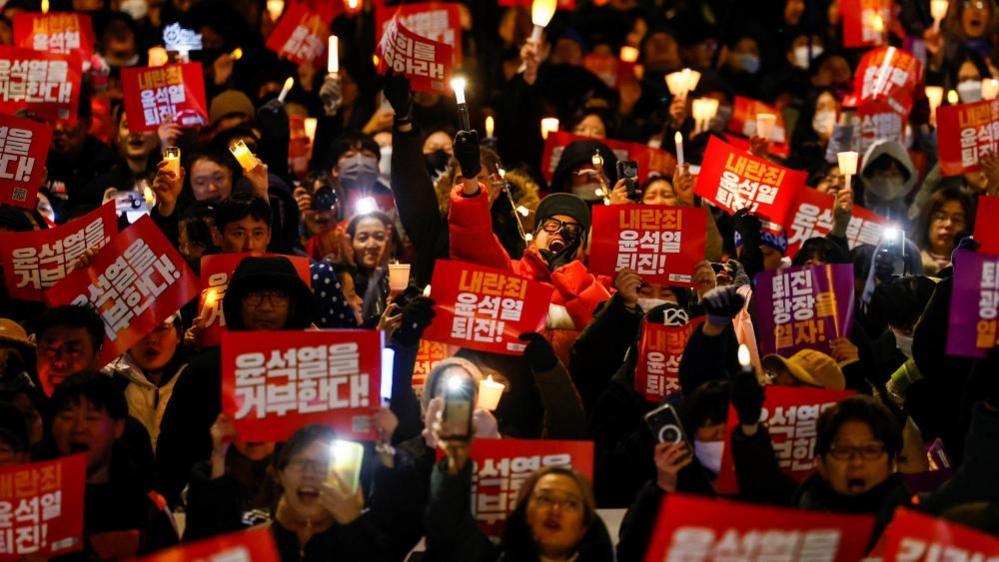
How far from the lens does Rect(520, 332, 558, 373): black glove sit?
7500 millimetres

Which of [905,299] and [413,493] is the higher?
[905,299]

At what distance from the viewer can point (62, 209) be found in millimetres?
10500

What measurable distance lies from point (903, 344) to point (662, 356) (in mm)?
1482

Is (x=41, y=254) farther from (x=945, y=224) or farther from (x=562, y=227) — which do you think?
(x=945, y=224)

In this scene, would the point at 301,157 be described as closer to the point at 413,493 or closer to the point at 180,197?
the point at 180,197

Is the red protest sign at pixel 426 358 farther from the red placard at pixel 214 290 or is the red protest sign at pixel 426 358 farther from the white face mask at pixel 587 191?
the white face mask at pixel 587 191

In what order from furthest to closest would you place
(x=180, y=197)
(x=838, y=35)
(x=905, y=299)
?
(x=838, y=35)
(x=180, y=197)
(x=905, y=299)

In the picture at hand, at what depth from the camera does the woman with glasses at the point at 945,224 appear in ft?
32.5

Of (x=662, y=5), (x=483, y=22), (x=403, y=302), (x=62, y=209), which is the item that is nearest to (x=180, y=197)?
(x=62, y=209)

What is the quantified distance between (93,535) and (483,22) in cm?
723

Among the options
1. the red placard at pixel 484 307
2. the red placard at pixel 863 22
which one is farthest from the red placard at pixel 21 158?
the red placard at pixel 863 22

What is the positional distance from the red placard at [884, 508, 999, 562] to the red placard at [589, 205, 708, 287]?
2831 millimetres

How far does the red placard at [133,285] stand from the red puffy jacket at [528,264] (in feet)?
3.90

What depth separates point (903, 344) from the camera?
8.62 metres
